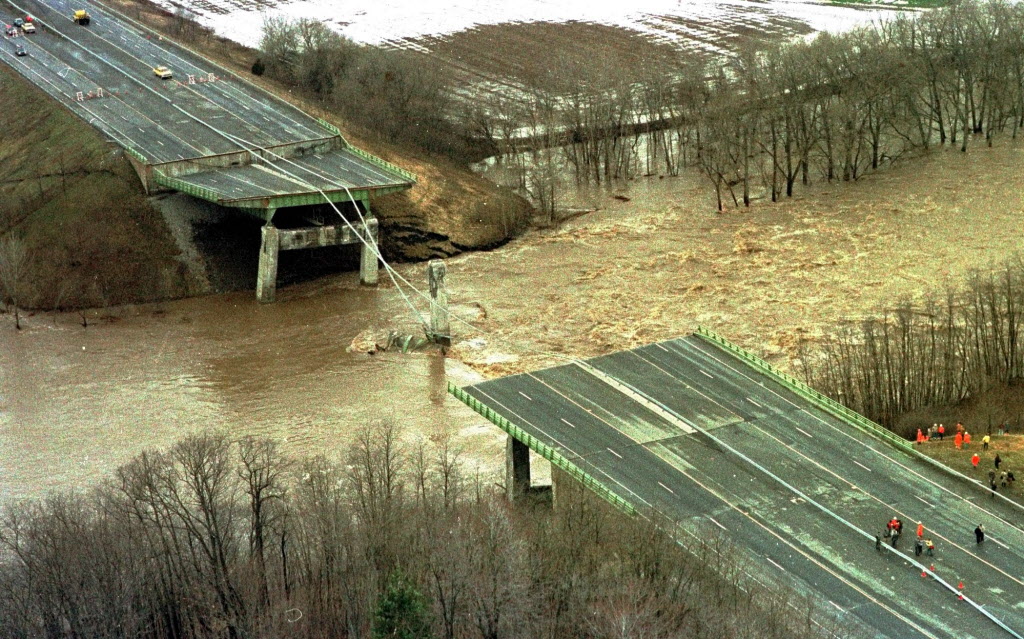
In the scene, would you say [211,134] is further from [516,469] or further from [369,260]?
[516,469]

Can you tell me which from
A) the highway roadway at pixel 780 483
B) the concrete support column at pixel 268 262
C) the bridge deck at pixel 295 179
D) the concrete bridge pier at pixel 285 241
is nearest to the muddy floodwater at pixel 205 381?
the concrete support column at pixel 268 262

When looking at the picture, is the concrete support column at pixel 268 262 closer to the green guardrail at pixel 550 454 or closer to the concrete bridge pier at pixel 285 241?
the concrete bridge pier at pixel 285 241

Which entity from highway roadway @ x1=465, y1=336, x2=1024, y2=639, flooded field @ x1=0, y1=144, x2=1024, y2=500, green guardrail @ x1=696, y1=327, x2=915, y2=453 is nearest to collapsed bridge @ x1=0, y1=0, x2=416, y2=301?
flooded field @ x1=0, y1=144, x2=1024, y2=500

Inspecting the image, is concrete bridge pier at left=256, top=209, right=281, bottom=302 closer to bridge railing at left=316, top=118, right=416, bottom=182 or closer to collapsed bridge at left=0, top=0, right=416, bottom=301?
collapsed bridge at left=0, top=0, right=416, bottom=301

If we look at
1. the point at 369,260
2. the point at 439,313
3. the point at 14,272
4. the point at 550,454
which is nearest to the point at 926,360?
the point at 550,454

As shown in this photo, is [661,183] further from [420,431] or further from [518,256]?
[420,431]

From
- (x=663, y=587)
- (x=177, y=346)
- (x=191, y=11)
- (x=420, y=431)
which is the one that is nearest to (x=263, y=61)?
(x=191, y=11)
